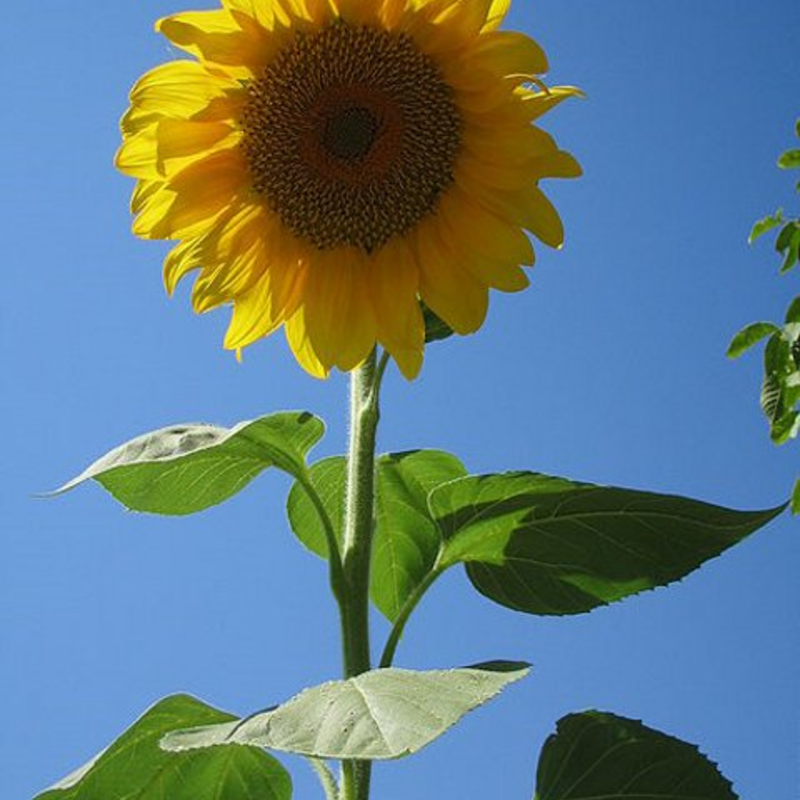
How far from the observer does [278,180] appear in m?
2.04

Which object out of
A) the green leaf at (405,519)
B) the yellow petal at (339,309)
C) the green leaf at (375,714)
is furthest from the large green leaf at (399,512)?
the green leaf at (375,714)

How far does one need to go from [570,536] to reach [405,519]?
13.8 inches

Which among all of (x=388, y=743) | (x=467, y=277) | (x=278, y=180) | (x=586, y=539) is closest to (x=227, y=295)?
(x=278, y=180)

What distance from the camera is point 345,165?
6.66 ft

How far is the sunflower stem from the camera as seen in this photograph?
174cm

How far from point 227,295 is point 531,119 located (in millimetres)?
529

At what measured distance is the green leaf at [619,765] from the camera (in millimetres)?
1779

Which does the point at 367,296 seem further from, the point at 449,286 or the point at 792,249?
the point at 792,249

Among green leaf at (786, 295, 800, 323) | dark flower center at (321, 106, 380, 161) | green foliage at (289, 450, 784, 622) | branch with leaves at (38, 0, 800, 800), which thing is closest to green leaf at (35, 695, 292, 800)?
branch with leaves at (38, 0, 800, 800)

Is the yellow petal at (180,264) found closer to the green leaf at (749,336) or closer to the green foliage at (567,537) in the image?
the green foliage at (567,537)

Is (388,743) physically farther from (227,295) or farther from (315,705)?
(227,295)

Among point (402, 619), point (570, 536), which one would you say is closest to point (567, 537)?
point (570, 536)

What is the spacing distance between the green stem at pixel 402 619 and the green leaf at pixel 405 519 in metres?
0.16

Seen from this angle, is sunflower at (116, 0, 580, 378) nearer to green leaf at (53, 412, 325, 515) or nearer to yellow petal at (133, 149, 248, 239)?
yellow petal at (133, 149, 248, 239)
